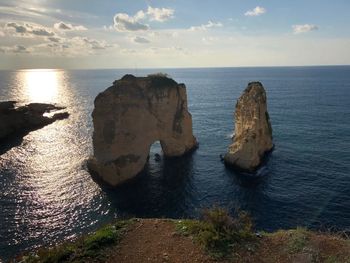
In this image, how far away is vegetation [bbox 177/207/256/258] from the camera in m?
19.4

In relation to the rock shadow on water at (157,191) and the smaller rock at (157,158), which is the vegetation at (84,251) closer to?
the rock shadow on water at (157,191)

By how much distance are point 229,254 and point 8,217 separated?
32664 mm

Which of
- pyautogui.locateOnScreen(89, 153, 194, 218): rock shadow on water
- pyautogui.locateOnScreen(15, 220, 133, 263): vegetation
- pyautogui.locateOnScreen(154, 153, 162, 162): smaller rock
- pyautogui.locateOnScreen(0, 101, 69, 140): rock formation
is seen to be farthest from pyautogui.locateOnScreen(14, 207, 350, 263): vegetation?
pyautogui.locateOnScreen(0, 101, 69, 140): rock formation

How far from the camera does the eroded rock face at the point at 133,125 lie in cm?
5456

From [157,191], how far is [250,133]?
20327mm

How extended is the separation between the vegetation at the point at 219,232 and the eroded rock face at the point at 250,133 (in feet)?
118

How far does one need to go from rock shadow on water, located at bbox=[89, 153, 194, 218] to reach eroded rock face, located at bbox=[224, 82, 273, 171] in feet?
27.5

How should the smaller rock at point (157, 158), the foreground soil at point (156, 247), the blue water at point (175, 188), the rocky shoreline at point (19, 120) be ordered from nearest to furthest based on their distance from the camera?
the foreground soil at point (156, 247) < the blue water at point (175, 188) < the smaller rock at point (157, 158) < the rocky shoreline at point (19, 120)

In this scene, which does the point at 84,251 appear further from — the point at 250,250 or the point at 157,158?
the point at 157,158

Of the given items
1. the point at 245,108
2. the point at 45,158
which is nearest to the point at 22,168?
the point at 45,158

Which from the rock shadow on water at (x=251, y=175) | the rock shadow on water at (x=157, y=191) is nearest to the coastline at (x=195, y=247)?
the rock shadow on water at (x=157, y=191)

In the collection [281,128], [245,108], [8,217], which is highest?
[245,108]

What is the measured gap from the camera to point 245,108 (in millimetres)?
64625

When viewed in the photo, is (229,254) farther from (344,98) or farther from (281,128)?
(344,98)
